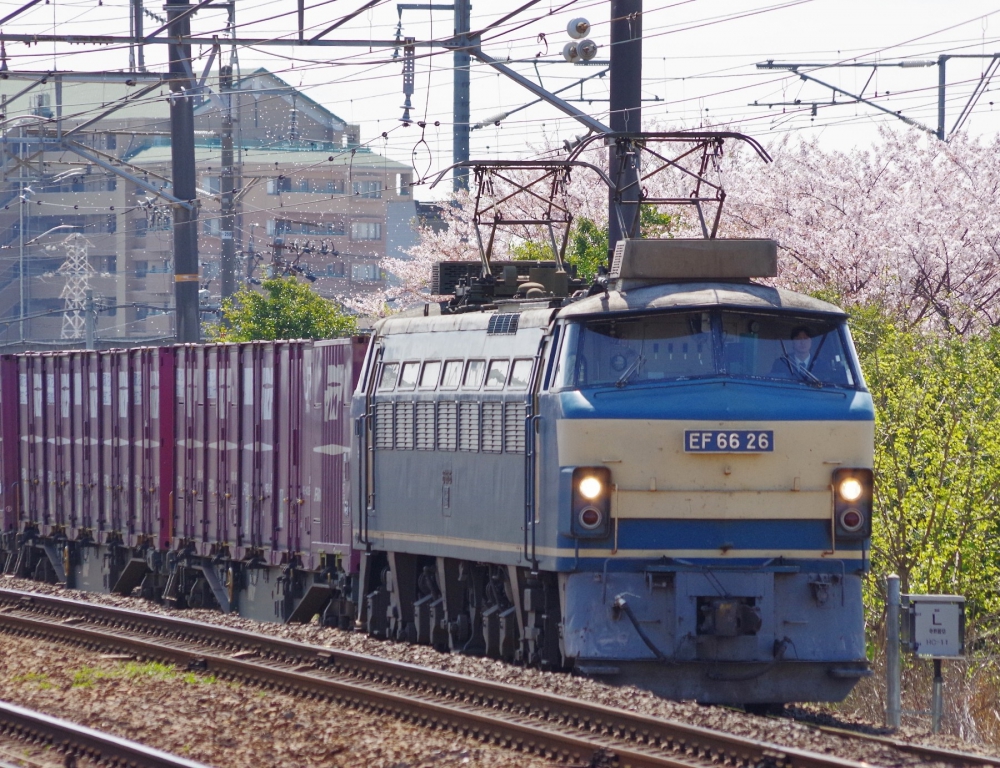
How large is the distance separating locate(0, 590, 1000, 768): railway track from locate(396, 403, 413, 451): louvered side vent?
6.10 ft

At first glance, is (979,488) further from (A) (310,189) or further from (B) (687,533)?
(A) (310,189)

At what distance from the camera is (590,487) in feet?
37.1

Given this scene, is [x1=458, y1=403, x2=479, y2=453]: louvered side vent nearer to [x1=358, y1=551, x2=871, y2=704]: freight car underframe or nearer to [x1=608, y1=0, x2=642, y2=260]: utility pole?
[x1=358, y1=551, x2=871, y2=704]: freight car underframe

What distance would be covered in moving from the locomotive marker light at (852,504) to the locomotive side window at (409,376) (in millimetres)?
3968

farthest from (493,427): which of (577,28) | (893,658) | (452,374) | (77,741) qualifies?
(577,28)

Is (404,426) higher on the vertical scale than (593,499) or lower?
higher

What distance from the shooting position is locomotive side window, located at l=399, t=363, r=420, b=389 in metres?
13.9

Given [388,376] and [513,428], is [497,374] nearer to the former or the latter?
[513,428]

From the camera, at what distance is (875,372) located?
666 inches

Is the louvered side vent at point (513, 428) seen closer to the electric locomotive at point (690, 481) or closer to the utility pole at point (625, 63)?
the electric locomotive at point (690, 481)

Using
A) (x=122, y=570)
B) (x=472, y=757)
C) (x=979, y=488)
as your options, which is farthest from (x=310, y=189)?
(x=472, y=757)

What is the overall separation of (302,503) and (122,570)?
18.6 feet

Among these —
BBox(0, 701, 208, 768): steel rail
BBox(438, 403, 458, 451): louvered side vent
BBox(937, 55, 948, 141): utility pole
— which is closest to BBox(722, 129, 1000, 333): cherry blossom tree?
BBox(937, 55, 948, 141): utility pole

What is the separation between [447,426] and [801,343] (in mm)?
3091
